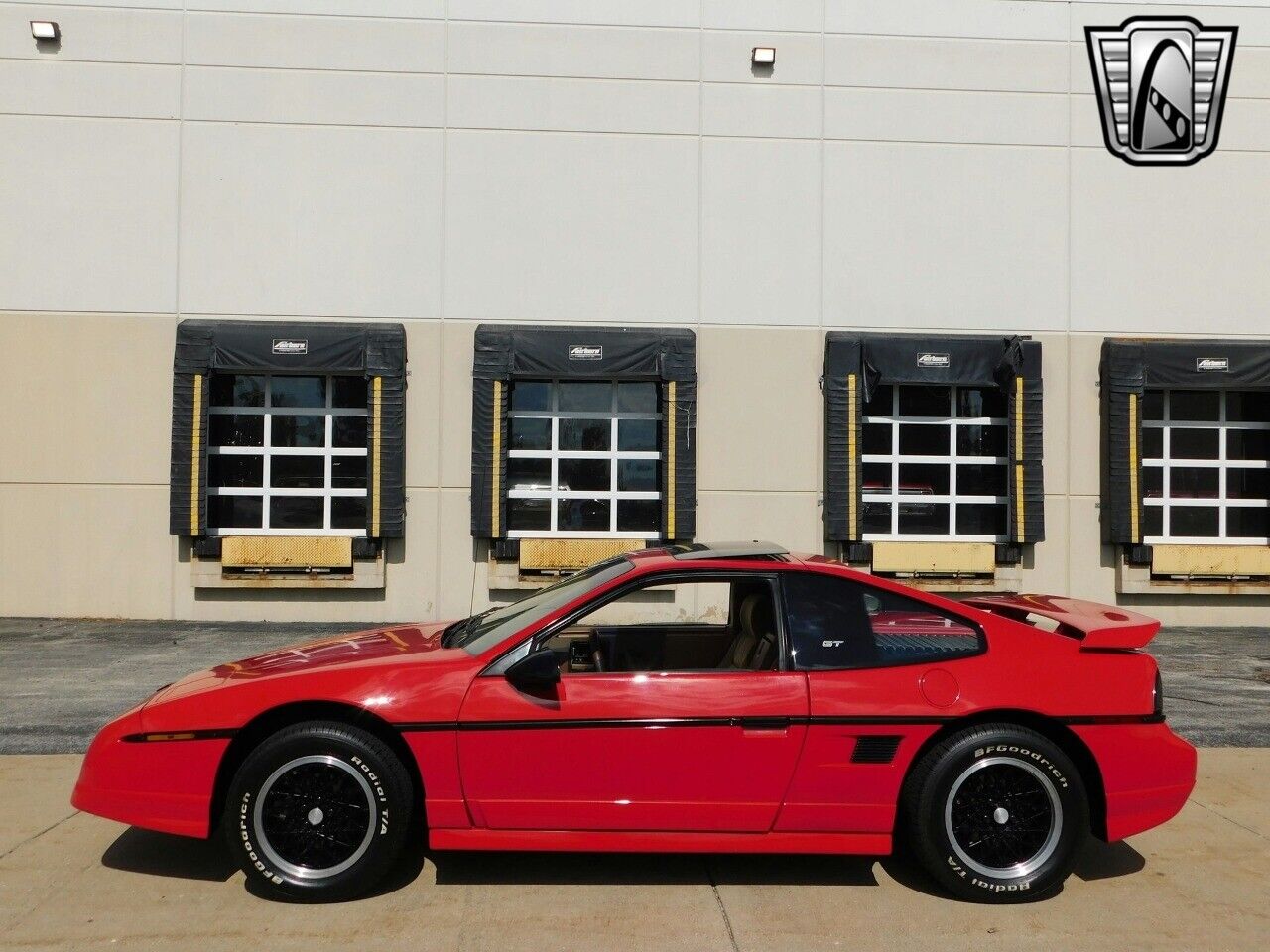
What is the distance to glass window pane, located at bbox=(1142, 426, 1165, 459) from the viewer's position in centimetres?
1241

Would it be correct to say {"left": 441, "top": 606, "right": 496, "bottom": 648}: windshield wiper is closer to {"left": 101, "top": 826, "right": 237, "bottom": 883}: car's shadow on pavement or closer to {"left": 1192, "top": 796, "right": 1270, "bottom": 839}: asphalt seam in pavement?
{"left": 101, "top": 826, "right": 237, "bottom": 883}: car's shadow on pavement

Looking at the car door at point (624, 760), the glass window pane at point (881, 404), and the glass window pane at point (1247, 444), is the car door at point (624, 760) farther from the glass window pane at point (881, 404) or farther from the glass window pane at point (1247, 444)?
the glass window pane at point (1247, 444)

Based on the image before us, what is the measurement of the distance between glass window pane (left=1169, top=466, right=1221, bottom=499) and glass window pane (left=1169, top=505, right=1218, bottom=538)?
0.44ft

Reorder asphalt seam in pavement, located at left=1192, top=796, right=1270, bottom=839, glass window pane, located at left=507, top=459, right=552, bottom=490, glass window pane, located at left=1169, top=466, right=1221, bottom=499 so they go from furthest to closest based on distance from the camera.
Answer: glass window pane, located at left=1169, top=466, right=1221, bottom=499
glass window pane, located at left=507, top=459, right=552, bottom=490
asphalt seam in pavement, located at left=1192, top=796, right=1270, bottom=839

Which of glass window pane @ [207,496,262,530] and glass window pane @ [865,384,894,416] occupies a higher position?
glass window pane @ [865,384,894,416]

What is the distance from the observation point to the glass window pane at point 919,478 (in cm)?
1233

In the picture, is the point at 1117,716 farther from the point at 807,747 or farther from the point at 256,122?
the point at 256,122

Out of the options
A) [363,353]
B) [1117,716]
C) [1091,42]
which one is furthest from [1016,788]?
[1091,42]

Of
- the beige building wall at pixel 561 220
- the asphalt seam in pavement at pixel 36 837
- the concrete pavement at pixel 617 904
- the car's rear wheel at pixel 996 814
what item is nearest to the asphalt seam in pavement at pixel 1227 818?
the concrete pavement at pixel 617 904

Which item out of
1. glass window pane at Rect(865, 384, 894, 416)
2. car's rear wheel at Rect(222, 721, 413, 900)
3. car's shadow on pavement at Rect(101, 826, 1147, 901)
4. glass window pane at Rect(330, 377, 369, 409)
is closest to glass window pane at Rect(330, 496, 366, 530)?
glass window pane at Rect(330, 377, 369, 409)

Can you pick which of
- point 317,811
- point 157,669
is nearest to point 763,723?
point 317,811

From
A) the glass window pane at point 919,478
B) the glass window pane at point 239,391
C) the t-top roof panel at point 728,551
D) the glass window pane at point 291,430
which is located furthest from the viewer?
the glass window pane at point 919,478

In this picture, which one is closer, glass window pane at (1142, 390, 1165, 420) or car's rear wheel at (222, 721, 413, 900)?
car's rear wheel at (222, 721, 413, 900)

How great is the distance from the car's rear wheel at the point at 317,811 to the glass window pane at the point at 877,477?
889 cm
